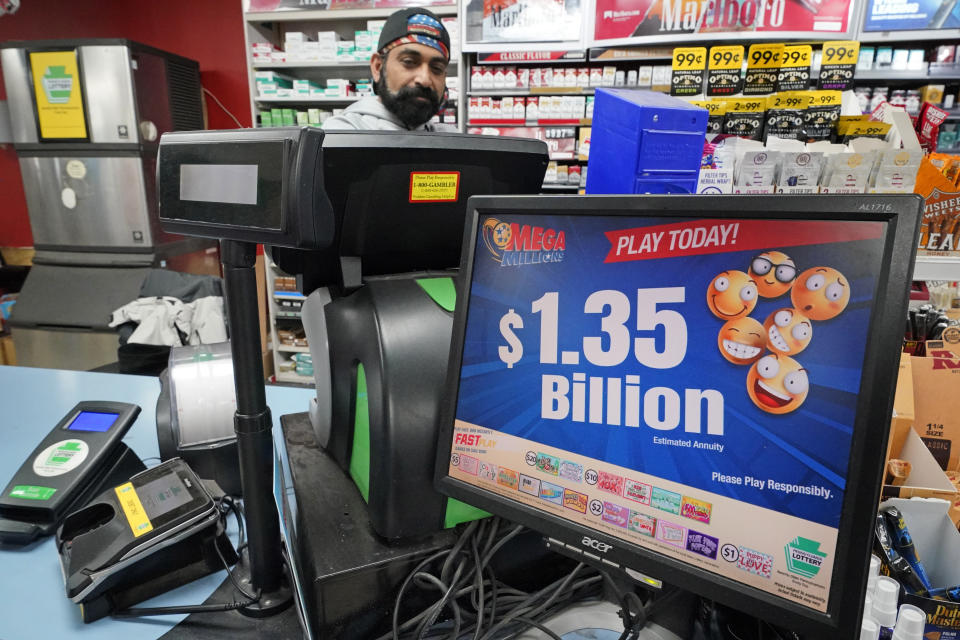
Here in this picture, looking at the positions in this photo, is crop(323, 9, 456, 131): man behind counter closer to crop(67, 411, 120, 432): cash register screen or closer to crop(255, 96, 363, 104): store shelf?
crop(255, 96, 363, 104): store shelf

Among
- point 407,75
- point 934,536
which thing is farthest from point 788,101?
point 934,536

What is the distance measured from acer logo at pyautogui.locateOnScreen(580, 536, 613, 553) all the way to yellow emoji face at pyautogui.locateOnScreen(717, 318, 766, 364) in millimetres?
224

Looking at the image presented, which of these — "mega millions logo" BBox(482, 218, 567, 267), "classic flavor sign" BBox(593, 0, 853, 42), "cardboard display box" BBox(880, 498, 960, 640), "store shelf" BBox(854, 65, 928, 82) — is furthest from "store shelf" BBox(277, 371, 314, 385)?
"store shelf" BBox(854, 65, 928, 82)

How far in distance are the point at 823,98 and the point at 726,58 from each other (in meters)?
0.92

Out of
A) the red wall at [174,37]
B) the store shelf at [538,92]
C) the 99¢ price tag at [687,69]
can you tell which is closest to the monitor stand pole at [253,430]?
the 99¢ price tag at [687,69]

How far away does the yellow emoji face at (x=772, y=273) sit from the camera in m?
0.46

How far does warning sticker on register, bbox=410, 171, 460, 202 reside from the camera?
751 millimetres

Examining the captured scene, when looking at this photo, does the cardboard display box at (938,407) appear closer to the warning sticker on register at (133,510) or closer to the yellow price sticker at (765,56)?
the warning sticker on register at (133,510)

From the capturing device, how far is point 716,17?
3.12 m

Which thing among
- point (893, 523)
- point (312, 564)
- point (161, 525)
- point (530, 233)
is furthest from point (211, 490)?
point (893, 523)

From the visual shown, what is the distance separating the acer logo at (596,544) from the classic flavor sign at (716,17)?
338cm

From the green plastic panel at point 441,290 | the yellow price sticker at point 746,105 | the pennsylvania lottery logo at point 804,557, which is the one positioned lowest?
the pennsylvania lottery logo at point 804,557

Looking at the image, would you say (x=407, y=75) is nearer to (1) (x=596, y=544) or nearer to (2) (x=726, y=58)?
(2) (x=726, y=58)

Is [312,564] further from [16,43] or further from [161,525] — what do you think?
[16,43]
